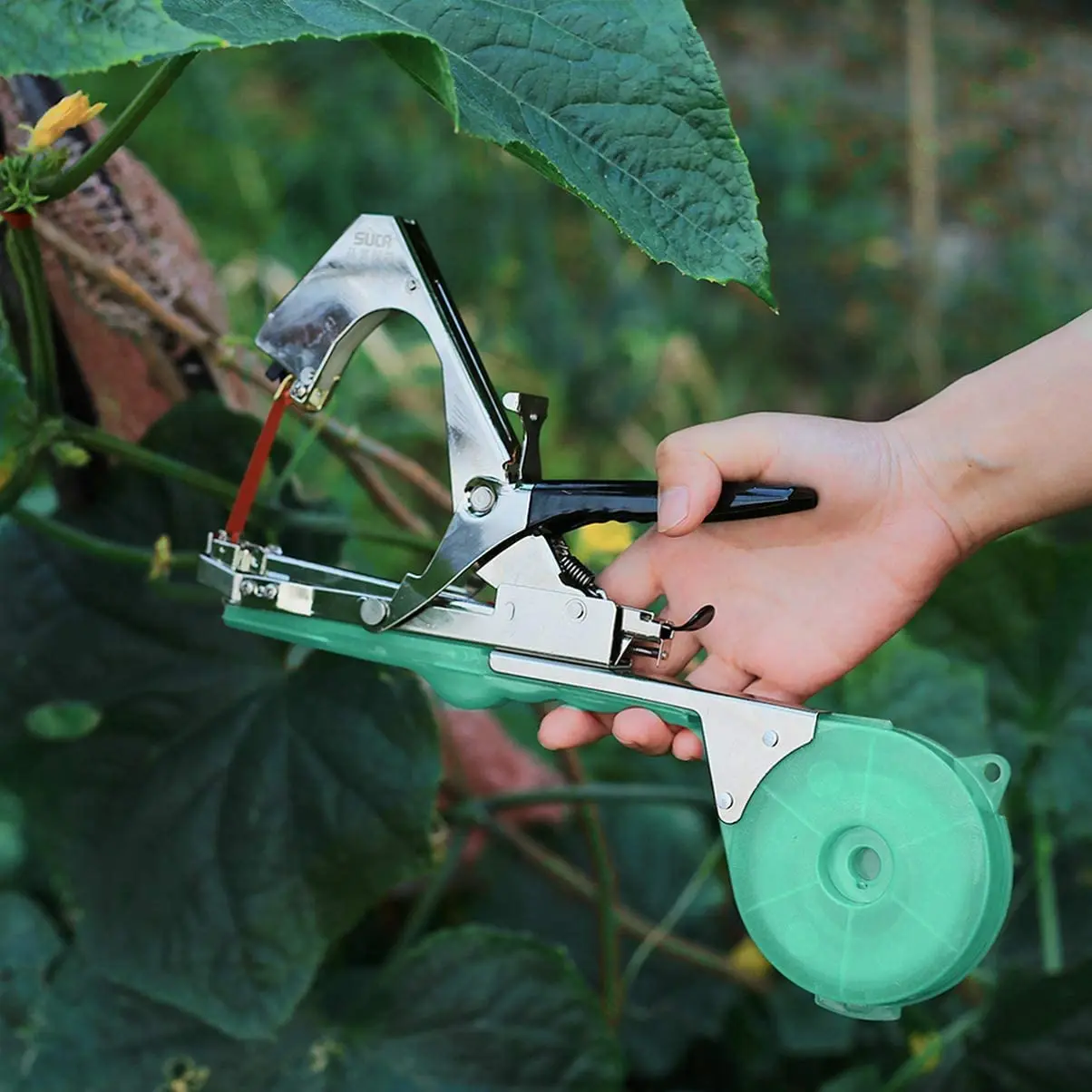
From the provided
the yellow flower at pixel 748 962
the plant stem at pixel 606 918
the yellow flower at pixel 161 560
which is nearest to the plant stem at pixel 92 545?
the yellow flower at pixel 161 560

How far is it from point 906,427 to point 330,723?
0.41 meters

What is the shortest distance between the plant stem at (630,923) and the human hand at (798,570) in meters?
0.37

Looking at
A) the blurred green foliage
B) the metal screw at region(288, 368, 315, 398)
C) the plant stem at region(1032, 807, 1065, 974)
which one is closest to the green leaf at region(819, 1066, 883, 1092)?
the blurred green foliage

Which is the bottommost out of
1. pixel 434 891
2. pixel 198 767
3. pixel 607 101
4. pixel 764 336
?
pixel 764 336

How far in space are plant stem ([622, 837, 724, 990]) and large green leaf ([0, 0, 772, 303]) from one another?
0.58 meters

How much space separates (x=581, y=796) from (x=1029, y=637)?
0.37m

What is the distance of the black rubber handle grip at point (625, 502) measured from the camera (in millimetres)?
580

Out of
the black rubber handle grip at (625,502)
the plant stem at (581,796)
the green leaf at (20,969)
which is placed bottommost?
the green leaf at (20,969)

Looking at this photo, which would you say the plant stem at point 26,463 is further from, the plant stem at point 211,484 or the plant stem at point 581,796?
the plant stem at point 581,796

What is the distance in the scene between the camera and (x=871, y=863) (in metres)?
0.54

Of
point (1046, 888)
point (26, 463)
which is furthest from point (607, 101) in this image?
point (1046, 888)

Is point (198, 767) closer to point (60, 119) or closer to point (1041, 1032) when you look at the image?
point (60, 119)

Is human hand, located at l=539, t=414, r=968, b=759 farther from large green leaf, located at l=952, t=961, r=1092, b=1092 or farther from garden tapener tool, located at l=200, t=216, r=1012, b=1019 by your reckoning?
large green leaf, located at l=952, t=961, r=1092, b=1092

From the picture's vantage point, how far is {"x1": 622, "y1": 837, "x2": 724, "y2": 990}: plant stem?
41.2 inches
